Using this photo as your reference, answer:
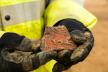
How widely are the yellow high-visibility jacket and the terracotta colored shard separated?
134 millimetres

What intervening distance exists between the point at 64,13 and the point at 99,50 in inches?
39.5

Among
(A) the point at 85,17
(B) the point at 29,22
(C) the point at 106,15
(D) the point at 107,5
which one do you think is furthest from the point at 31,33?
(D) the point at 107,5

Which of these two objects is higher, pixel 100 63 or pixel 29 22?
pixel 29 22

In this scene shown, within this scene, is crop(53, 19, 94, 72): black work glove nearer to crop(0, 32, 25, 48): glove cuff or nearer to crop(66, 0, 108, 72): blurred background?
crop(0, 32, 25, 48): glove cuff

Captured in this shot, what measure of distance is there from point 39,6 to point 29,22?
0.06 meters

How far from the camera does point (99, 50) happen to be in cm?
165

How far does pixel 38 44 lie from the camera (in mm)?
568

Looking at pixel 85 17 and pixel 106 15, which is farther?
pixel 106 15

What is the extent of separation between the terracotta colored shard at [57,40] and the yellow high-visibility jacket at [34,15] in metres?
0.13

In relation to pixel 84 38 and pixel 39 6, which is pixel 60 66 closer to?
pixel 84 38

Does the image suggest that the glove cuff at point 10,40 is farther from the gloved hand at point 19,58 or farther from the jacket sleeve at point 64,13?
the jacket sleeve at point 64,13

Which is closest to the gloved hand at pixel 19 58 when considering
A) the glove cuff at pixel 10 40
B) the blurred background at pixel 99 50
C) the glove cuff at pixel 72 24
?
the glove cuff at pixel 10 40

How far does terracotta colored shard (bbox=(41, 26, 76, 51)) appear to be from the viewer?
21.0 inches

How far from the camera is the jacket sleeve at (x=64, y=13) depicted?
2.31 ft
